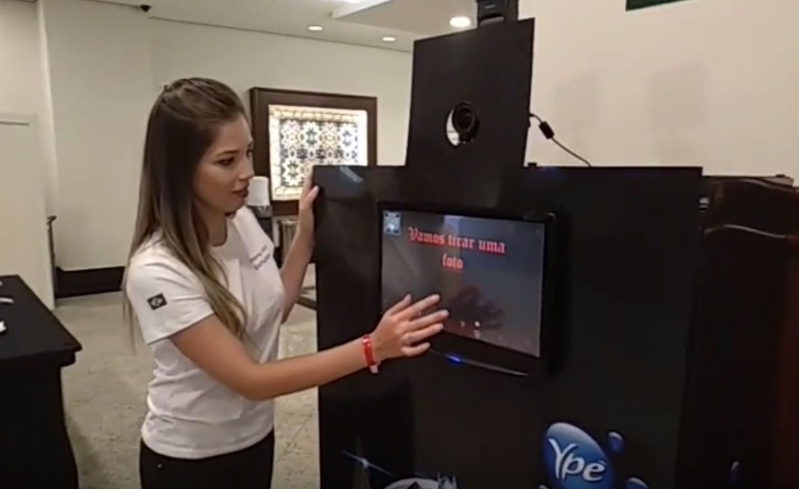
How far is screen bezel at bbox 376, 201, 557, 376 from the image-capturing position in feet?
4.23

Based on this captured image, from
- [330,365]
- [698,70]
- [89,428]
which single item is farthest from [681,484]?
[89,428]

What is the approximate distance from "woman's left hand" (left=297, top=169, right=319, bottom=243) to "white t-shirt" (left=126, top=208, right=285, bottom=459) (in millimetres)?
174

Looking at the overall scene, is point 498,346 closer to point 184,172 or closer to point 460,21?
point 184,172

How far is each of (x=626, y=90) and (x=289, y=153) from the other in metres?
6.28

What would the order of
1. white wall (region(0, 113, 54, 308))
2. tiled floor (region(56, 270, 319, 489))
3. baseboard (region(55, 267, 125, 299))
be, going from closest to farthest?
tiled floor (region(56, 270, 319, 489)) → white wall (region(0, 113, 54, 308)) → baseboard (region(55, 267, 125, 299))

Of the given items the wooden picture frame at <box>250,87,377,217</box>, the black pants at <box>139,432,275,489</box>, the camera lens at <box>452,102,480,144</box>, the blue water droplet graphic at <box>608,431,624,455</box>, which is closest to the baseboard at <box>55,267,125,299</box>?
the wooden picture frame at <box>250,87,377,217</box>

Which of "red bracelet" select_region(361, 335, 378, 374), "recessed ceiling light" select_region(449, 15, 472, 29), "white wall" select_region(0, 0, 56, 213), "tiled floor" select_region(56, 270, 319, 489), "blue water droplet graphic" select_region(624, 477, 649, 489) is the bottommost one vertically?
"tiled floor" select_region(56, 270, 319, 489)

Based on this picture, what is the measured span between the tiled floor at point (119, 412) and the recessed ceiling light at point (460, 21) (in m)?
2.81

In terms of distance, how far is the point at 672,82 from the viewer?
69.2 inches

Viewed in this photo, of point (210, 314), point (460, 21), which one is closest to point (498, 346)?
point (210, 314)

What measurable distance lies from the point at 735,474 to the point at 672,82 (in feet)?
3.26

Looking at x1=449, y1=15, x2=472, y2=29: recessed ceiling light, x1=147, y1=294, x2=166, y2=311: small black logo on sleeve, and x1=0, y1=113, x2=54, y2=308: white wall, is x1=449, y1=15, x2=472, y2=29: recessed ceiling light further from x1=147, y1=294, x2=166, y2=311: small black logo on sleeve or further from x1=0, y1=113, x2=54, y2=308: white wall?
x1=147, y1=294, x2=166, y2=311: small black logo on sleeve

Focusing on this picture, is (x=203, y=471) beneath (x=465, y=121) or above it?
beneath

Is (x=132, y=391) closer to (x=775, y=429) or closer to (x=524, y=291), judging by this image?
(x=524, y=291)
